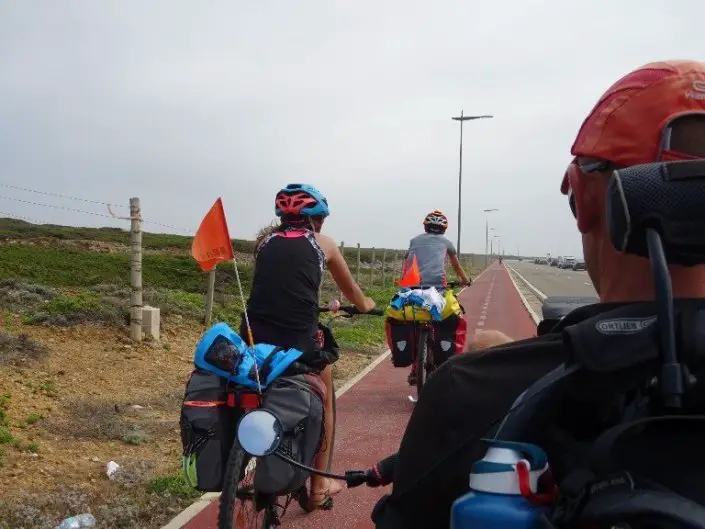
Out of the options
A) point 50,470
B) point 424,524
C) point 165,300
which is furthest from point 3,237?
point 424,524

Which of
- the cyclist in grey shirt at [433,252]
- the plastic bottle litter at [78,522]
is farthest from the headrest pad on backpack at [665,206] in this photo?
the cyclist in grey shirt at [433,252]

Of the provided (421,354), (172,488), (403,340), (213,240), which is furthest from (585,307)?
(403,340)

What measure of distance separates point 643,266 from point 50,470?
4.84 metres

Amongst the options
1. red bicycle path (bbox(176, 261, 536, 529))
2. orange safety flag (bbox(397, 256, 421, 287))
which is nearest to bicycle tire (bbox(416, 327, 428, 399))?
red bicycle path (bbox(176, 261, 536, 529))

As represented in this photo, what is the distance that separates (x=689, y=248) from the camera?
991 millimetres

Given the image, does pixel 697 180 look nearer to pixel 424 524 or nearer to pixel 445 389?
pixel 445 389

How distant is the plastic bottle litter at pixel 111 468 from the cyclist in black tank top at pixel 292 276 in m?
2.03

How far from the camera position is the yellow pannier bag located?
23.8 feet

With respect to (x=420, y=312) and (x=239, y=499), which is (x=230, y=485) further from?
(x=420, y=312)

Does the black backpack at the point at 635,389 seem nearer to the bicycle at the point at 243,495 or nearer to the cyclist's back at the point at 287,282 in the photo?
the bicycle at the point at 243,495

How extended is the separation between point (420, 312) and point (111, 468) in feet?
11.2

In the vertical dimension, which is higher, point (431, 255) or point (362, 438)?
point (431, 255)

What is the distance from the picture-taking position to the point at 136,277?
959 cm

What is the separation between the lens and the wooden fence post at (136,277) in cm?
950
